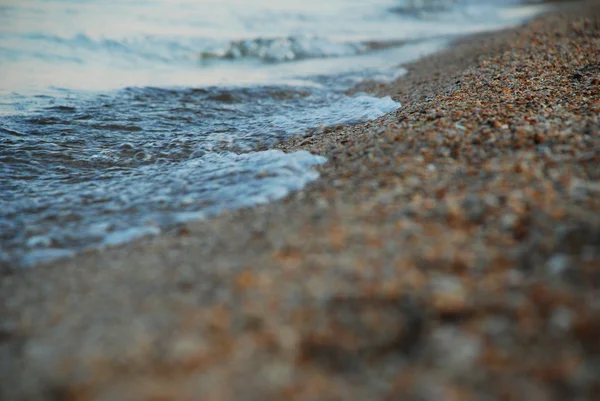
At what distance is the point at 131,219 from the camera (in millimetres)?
2670

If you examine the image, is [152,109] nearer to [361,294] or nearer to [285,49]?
[361,294]

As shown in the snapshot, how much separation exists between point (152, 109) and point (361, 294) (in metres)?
4.33

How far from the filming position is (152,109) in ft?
17.4

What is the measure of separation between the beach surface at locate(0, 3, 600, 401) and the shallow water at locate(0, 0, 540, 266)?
436mm

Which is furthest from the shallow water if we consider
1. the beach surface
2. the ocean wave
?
the beach surface

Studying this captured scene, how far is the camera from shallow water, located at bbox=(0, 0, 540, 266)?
2.78 metres

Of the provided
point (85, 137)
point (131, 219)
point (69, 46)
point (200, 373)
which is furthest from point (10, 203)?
point (69, 46)

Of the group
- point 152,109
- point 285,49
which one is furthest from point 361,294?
point 285,49

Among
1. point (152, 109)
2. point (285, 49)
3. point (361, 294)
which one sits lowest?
point (361, 294)

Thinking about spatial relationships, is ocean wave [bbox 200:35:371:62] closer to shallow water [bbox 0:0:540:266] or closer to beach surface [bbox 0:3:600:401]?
shallow water [bbox 0:0:540:266]

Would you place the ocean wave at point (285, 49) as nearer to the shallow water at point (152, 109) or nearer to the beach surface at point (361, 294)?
the shallow water at point (152, 109)

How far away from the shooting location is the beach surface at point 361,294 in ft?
4.45

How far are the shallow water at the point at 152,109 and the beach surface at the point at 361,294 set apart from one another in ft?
1.43

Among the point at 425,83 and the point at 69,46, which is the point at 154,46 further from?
the point at 425,83
